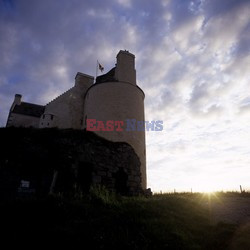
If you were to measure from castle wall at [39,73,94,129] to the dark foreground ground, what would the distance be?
49.9 ft

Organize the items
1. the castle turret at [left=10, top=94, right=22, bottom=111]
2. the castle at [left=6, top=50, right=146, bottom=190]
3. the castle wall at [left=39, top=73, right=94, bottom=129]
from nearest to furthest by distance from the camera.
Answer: the castle at [left=6, top=50, right=146, bottom=190] → the castle wall at [left=39, top=73, right=94, bottom=129] → the castle turret at [left=10, top=94, right=22, bottom=111]

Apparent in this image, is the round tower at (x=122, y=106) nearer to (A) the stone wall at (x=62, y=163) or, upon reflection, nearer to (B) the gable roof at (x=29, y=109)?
(A) the stone wall at (x=62, y=163)

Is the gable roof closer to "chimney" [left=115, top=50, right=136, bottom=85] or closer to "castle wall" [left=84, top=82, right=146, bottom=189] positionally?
"castle wall" [left=84, top=82, right=146, bottom=189]

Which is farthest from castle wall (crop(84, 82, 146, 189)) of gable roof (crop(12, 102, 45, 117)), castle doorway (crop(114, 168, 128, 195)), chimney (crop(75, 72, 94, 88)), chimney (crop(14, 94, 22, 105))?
chimney (crop(14, 94, 22, 105))

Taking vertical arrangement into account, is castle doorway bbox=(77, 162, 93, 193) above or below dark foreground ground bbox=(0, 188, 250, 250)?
above

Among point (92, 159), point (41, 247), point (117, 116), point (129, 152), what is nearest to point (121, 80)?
point (117, 116)

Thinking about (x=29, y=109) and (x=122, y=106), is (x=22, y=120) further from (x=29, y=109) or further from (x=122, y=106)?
(x=122, y=106)

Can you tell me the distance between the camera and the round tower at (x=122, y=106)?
745 inches

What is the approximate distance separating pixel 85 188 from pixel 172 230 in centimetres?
659

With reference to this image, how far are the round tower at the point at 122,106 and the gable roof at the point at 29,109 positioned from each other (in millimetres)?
12548

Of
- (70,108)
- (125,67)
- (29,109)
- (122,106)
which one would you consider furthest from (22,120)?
(122,106)

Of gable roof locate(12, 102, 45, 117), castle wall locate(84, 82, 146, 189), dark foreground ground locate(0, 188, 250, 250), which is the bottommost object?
dark foreground ground locate(0, 188, 250, 250)

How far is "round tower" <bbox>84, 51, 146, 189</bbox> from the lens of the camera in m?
18.9

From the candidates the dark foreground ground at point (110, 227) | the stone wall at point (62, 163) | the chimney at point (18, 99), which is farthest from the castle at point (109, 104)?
the dark foreground ground at point (110, 227)
